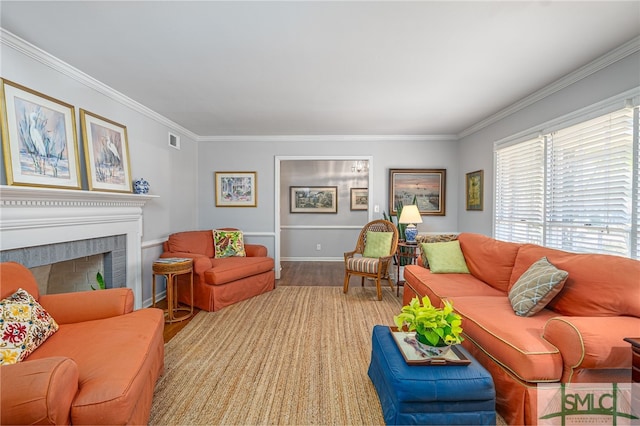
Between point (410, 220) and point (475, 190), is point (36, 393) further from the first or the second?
point (475, 190)

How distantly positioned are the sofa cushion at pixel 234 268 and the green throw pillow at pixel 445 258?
218 cm

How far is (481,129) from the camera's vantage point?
13.5ft

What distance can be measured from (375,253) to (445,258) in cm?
119

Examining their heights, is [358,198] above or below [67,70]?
Answer: below

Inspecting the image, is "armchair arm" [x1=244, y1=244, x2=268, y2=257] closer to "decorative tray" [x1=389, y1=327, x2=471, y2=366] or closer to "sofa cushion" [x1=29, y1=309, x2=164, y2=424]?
"sofa cushion" [x1=29, y1=309, x2=164, y2=424]

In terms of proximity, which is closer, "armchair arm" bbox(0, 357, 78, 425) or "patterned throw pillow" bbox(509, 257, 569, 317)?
"armchair arm" bbox(0, 357, 78, 425)

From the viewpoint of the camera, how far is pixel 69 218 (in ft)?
7.78

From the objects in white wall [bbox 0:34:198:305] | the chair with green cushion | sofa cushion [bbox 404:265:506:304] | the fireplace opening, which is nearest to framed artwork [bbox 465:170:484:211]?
the chair with green cushion

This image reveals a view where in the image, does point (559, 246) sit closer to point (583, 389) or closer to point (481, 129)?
point (583, 389)

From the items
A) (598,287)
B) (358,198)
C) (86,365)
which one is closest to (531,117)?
(598,287)

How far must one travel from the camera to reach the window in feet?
6.96

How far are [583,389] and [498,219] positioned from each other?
2.57 meters

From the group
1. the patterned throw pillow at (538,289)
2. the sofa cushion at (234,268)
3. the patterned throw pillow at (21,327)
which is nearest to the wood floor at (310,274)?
the sofa cushion at (234,268)

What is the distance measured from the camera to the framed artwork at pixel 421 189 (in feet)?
15.8
